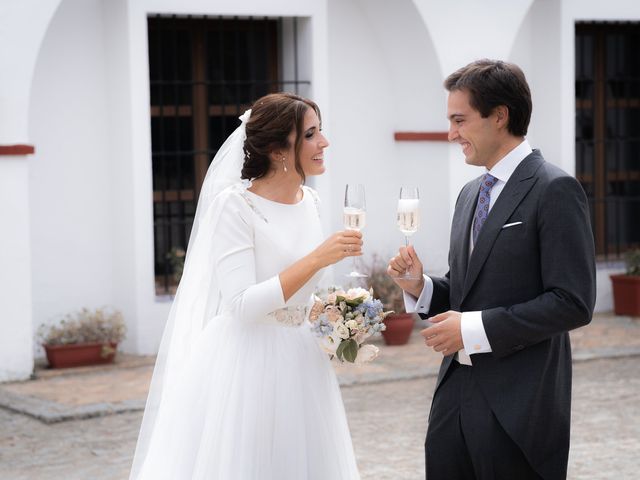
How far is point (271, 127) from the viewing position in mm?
3771

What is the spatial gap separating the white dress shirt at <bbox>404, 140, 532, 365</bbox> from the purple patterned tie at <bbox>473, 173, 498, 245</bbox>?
0.5 inches

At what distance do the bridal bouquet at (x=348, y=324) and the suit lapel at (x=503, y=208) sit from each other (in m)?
0.55

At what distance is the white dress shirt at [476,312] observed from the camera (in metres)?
3.13

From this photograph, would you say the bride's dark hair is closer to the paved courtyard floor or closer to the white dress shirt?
the white dress shirt

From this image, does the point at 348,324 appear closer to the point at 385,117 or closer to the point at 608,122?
the point at 385,117

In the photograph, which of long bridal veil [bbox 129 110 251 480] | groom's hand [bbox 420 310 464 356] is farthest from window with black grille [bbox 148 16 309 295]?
groom's hand [bbox 420 310 464 356]

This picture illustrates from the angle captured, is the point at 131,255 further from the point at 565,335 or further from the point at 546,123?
the point at 565,335

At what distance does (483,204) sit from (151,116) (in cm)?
672

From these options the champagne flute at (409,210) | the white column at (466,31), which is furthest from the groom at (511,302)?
the white column at (466,31)

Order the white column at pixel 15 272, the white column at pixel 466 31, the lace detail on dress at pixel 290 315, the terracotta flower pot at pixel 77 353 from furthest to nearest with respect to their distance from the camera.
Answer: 1. the white column at pixel 466 31
2. the terracotta flower pot at pixel 77 353
3. the white column at pixel 15 272
4. the lace detail on dress at pixel 290 315

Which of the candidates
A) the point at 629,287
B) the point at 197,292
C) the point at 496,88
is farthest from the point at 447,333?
the point at 629,287

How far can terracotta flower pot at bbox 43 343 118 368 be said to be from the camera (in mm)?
8773

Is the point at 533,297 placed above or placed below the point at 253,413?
above

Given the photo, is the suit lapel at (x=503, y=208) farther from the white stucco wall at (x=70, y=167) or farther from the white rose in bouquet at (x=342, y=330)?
the white stucco wall at (x=70, y=167)
